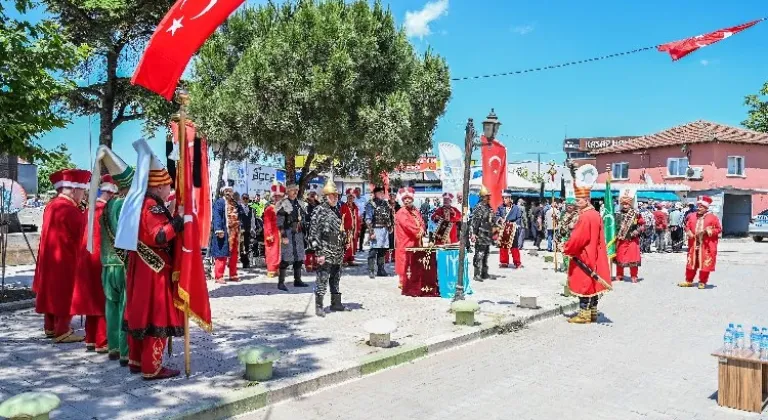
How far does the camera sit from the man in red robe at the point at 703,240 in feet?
44.2

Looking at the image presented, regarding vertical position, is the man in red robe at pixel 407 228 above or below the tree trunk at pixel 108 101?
below

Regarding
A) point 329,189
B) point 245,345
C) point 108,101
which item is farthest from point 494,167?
point 108,101

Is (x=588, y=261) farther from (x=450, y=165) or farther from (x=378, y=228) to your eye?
(x=378, y=228)

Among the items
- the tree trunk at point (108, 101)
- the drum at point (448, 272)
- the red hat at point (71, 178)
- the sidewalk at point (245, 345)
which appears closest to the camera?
the sidewalk at point (245, 345)

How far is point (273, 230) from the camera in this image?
1295cm

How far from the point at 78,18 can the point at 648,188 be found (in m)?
27.2

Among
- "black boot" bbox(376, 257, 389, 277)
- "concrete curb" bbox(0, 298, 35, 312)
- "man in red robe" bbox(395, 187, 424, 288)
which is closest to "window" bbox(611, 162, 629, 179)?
"black boot" bbox(376, 257, 389, 277)

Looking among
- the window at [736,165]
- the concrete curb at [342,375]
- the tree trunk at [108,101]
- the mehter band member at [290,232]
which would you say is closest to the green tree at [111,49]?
the tree trunk at [108,101]

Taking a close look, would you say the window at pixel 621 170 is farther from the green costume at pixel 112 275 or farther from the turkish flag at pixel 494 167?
the green costume at pixel 112 275

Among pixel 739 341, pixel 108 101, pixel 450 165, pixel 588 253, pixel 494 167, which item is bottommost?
pixel 739 341

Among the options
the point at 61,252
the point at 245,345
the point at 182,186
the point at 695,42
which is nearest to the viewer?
the point at 182,186

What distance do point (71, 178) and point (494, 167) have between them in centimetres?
652

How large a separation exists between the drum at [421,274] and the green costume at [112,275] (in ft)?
18.9

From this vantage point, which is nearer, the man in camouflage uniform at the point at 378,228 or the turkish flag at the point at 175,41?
the turkish flag at the point at 175,41
